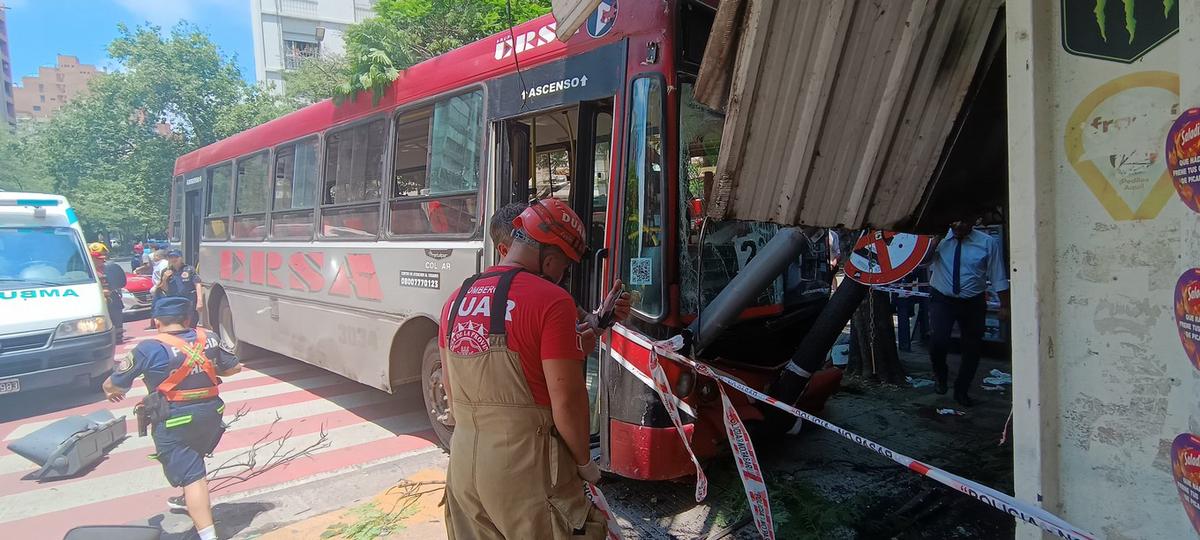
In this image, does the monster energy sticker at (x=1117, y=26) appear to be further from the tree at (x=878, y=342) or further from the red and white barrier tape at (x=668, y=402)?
the tree at (x=878, y=342)

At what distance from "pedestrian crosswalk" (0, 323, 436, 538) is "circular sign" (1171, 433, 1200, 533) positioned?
15.4ft

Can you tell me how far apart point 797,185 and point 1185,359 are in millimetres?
1441

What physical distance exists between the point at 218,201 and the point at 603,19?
728 centimetres

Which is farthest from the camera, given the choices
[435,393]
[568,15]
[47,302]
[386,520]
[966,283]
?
[47,302]

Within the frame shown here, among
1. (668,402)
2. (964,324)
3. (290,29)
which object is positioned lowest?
(668,402)

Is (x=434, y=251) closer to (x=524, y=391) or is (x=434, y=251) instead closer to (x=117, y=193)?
(x=524, y=391)

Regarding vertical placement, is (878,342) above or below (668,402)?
below

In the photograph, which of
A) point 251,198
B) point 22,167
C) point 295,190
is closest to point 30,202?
point 251,198

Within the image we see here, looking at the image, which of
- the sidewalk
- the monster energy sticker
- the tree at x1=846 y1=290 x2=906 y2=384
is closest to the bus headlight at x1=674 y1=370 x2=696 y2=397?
the sidewalk

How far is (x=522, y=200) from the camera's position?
4.15 meters

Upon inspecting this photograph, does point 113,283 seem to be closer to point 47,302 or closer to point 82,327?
point 47,302

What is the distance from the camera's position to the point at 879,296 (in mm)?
6406

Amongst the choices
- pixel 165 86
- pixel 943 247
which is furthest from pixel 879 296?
pixel 165 86

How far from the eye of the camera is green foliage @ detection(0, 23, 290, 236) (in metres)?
22.8
